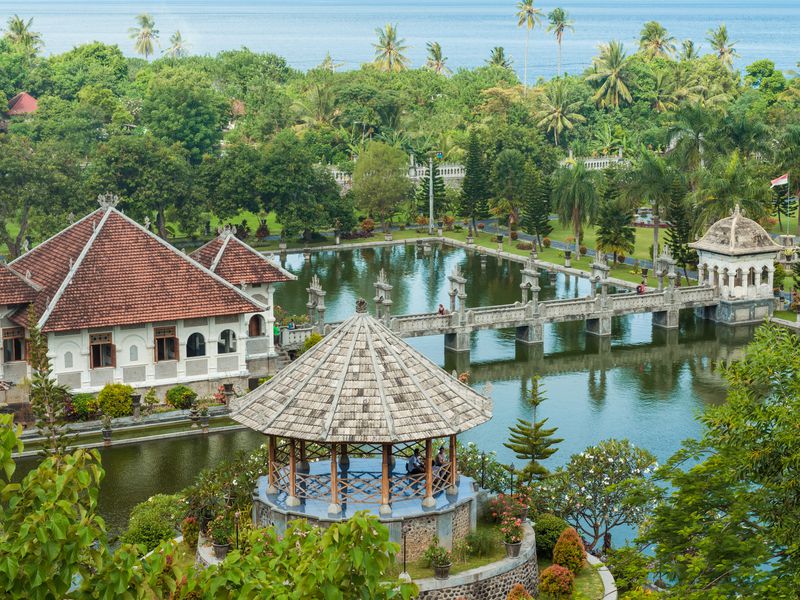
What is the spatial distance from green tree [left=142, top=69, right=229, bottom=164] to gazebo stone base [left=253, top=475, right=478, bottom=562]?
2806 inches

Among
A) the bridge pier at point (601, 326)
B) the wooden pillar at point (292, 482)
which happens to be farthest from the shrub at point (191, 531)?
the bridge pier at point (601, 326)

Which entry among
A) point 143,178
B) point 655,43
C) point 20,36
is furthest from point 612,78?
point 20,36

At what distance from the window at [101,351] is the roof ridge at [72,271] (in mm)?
1835

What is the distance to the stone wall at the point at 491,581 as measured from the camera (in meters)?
31.4

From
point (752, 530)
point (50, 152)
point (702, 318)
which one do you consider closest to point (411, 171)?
point (50, 152)

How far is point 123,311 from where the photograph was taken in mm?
51094

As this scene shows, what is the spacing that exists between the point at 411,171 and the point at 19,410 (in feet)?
177

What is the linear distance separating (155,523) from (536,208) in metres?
51.8

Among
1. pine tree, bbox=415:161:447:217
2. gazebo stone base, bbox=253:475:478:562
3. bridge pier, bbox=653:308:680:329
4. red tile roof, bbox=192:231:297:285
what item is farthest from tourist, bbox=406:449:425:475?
pine tree, bbox=415:161:447:217

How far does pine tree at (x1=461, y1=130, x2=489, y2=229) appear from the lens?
90.6 meters

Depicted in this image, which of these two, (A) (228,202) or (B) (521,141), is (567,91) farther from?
(A) (228,202)

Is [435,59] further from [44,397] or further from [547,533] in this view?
[547,533]

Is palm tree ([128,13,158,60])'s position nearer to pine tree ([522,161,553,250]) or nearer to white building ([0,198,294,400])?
pine tree ([522,161,553,250])

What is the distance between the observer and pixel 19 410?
50719 millimetres
